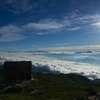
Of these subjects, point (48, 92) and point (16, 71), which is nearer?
point (48, 92)

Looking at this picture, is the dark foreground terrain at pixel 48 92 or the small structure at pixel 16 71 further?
the small structure at pixel 16 71

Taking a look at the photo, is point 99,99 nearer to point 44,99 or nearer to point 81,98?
point 81,98

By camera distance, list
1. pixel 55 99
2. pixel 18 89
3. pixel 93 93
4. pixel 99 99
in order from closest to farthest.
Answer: pixel 55 99 → pixel 99 99 → pixel 93 93 → pixel 18 89

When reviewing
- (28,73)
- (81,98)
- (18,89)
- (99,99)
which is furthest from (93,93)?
(28,73)

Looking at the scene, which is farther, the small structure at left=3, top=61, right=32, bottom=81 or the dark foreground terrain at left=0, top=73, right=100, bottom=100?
the small structure at left=3, top=61, right=32, bottom=81

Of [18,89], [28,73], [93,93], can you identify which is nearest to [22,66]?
[28,73]

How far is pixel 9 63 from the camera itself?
229ft

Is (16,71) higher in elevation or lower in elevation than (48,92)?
higher

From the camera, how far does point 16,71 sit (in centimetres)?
6862

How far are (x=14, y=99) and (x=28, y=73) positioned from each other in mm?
41641

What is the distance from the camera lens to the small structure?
6856cm

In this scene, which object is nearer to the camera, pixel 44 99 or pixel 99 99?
pixel 44 99

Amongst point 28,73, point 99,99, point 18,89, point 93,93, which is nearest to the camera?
point 99,99

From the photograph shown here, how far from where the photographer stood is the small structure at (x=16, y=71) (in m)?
68.6
